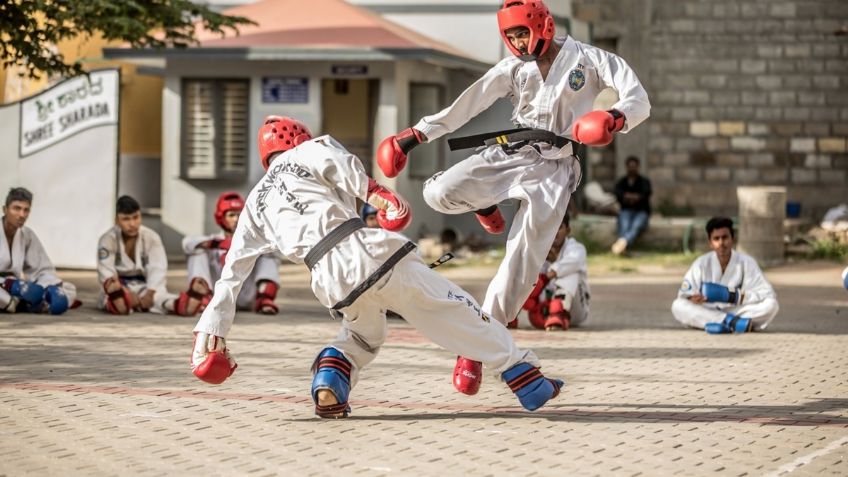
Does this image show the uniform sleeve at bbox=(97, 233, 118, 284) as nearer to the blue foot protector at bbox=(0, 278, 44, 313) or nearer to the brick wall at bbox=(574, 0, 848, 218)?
the blue foot protector at bbox=(0, 278, 44, 313)

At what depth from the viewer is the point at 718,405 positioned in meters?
8.13

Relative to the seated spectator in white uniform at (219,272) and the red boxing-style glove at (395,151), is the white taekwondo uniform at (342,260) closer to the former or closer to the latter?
the red boxing-style glove at (395,151)

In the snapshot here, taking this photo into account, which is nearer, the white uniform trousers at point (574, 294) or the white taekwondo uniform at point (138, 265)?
the white uniform trousers at point (574, 294)

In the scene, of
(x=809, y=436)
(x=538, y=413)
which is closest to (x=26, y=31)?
(x=538, y=413)

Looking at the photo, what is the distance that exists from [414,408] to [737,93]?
18091 mm

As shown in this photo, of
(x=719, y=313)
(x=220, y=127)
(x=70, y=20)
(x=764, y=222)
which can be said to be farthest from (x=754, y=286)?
(x=220, y=127)

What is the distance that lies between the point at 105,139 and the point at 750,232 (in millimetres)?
8696

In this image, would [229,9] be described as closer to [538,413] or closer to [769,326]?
[769,326]

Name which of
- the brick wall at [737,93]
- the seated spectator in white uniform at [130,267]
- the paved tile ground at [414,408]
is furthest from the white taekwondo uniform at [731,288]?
the brick wall at [737,93]

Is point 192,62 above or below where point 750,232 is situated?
above

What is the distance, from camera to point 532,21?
311 inches

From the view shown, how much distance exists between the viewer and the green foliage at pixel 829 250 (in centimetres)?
2028

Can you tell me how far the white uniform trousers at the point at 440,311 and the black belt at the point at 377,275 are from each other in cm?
3

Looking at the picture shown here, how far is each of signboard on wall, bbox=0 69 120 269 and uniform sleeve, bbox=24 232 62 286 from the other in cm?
349
